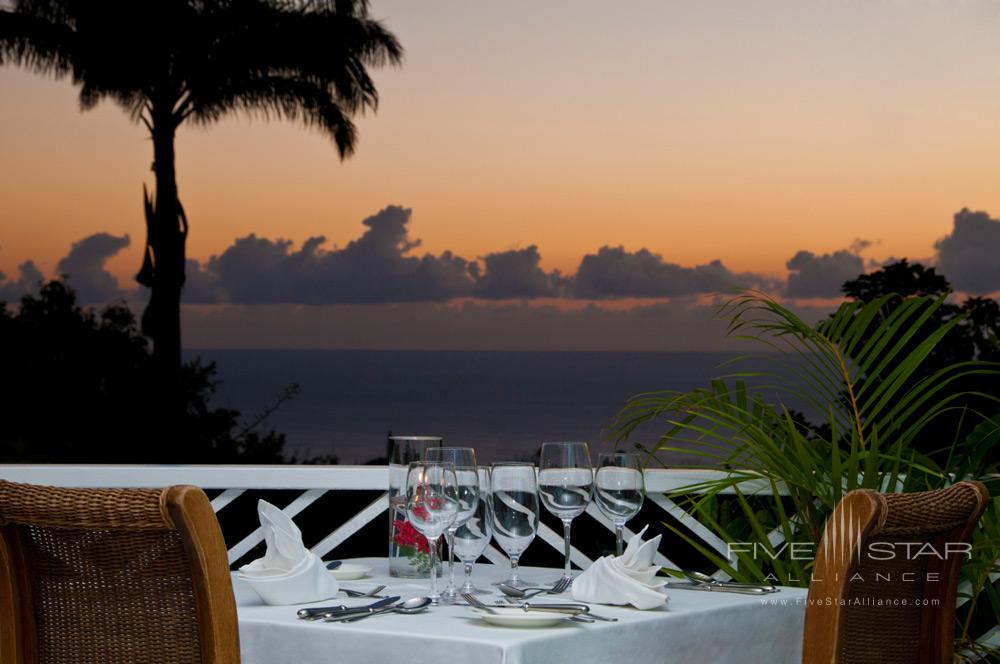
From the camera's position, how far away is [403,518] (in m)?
2.68

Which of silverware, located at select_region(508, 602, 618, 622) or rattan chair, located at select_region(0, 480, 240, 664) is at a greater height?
rattan chair, located at select_region(0, 480, 240, 664)

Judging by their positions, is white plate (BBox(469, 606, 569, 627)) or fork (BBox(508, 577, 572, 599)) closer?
white plate (BBox(469, 606, 569, 627))

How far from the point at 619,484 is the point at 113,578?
42.5 inches

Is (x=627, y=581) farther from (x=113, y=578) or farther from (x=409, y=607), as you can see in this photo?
(x=113, y=578)

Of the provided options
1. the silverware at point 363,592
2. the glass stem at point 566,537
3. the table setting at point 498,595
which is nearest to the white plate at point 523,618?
the table setting at point 498,595

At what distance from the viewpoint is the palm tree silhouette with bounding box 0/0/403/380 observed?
14.1m

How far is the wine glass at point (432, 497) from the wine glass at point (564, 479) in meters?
0.31

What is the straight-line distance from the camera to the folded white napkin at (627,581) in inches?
89.0

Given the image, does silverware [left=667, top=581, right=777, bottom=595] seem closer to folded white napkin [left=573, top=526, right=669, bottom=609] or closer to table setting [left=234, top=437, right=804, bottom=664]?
table setting [left=234, top=437, right=804, bottom=664]

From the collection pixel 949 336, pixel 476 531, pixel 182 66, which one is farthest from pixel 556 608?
pixel 182 66

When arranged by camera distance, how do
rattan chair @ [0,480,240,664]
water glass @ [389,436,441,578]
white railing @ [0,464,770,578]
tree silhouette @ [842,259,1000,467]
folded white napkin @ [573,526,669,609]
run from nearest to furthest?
1. rattan chair @ [0,480,240,664]
2. folded white napkin @ [573,526,669,609]
3. water glass @ [389,436,441,578]
4. white railing @ [0,464,770,578]
5. tree silhouette @ [842,259,1000,467]

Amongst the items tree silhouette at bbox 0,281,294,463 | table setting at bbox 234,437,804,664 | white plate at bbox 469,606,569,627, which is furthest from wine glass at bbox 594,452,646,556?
tree silhouette at bbox 0,281,294,463

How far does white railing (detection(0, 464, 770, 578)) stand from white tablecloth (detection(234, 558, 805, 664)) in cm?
112

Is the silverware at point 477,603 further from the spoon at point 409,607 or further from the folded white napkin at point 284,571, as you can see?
the folded white napkin at point 284,571
